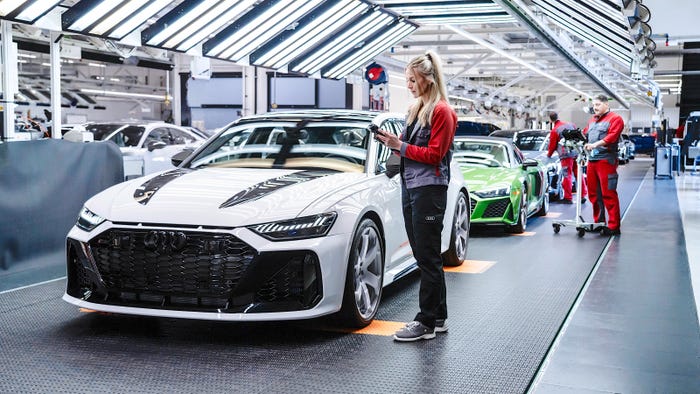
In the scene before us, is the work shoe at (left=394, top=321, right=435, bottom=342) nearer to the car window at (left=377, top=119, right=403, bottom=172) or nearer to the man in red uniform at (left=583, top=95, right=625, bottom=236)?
the car window at (left=377, top=119, right=403, bottom=172)

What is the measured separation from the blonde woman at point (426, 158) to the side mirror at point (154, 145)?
10473 millimetres

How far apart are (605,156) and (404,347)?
577 cm

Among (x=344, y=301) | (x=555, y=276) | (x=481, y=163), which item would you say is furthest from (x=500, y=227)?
(x=344, y=301)

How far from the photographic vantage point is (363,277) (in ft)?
15.9

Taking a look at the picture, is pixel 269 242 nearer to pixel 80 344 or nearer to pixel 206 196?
pixel 206 196

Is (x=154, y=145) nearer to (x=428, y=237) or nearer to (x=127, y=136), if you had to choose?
(x=127, y=136)

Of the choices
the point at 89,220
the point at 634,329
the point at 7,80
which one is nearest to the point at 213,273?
the point at 89,220

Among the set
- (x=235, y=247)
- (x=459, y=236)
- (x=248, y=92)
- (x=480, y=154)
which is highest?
(x=248, y=92)

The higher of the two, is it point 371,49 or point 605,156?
point 371,49

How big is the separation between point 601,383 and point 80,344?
2.83 meters

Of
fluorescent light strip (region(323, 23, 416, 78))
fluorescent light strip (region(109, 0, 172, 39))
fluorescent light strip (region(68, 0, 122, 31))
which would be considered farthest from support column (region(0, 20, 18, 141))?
fluorescent light strip (region(323, 23, 416, 78))

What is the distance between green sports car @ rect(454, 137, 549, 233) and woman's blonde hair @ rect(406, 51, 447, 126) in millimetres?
4484

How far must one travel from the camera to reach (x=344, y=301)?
458cm

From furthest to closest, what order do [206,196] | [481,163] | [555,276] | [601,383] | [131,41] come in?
[481,163], [131,41], [555,276], [206,196], [601,383]
